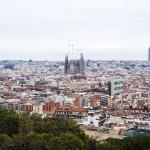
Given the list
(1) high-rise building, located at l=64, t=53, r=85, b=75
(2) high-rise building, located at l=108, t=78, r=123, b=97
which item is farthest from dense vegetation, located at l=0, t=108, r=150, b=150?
(1) high-rise building, located at l=64, t=53, r=85, b=75

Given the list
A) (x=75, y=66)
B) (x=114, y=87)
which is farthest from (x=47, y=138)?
(x=75, y=66)

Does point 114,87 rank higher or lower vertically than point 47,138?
lower

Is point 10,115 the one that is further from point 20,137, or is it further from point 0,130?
point 20,137

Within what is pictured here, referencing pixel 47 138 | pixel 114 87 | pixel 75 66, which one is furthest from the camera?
pixel 75 66

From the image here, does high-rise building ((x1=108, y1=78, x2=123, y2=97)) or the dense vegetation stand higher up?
the dense vegetation

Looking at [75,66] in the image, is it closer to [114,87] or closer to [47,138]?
[114,87]

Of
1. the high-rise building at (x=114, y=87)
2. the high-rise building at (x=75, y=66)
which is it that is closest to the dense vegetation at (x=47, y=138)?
the high-rise building at (x=114, y=87)

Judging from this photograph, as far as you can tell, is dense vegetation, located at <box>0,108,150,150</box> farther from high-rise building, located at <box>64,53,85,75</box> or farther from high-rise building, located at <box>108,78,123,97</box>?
high-rise building, located at <box>64,53,85,75</box>

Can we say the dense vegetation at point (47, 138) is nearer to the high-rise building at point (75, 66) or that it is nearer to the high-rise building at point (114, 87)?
the high-rise building at point (114, 87)
